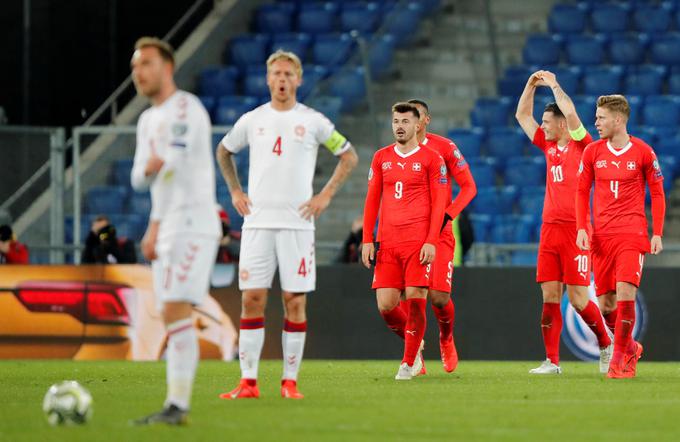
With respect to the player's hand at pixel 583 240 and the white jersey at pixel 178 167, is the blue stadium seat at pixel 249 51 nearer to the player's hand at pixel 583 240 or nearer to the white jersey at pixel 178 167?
the player's hand at pixel 583 240

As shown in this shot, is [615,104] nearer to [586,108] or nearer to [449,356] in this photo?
[449,356]

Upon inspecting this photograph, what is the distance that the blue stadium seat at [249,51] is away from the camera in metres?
24.2

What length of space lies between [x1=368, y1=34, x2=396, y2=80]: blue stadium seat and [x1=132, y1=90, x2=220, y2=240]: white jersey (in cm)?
1244

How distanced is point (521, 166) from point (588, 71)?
2.63 meters

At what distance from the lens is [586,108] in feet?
65.1

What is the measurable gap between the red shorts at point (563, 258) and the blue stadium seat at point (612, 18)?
10.1 metres

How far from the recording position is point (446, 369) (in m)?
13.0

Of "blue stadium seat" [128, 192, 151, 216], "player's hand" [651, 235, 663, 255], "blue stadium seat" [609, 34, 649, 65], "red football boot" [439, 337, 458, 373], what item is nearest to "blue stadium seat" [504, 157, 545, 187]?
"blue stadium seat" [609, 34, 649, 65]

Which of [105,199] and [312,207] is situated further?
[105,199]

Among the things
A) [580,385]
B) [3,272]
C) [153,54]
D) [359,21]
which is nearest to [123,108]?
[359,21]

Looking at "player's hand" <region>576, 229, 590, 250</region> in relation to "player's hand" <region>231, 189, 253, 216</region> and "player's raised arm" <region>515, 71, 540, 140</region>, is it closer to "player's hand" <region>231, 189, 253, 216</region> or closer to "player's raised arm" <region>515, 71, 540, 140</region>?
"player's raised arm" <region>515, 71, 540, 140</region>

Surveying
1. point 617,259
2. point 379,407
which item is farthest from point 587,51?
point 379,407

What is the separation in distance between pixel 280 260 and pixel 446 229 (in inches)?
131

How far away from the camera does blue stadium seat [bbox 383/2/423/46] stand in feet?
72.2
